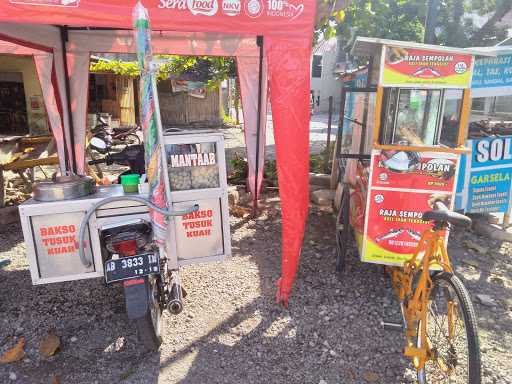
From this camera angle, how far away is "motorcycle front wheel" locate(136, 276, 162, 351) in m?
2.42

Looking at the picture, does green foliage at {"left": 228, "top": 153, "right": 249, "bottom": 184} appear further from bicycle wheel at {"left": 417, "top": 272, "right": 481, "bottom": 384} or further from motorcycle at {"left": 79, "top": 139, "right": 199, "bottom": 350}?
bicycle wheel at {"left": 417, "top": 272, "right": 481, "bottom": 384}

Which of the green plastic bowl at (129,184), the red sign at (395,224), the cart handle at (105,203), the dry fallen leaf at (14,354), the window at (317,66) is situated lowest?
the dry fallen leaf at (14,354)

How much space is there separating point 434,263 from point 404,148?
0.96 m

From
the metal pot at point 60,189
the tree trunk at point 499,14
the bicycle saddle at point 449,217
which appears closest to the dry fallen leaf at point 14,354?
the metal pot at point 60,189

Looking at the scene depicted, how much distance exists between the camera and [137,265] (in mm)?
2400

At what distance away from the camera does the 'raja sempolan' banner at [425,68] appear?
115 inches

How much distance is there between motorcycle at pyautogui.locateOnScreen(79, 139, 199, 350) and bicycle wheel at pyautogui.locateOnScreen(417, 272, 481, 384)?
1.65 meters

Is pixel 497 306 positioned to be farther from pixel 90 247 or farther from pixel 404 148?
pixel 90 247

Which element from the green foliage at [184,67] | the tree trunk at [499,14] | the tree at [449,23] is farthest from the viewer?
the tree at [449,23]

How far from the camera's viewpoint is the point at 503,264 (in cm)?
429

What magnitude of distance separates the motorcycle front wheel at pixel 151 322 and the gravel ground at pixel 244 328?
21 centimetres

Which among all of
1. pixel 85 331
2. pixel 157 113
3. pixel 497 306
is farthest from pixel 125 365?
pixel 497 306

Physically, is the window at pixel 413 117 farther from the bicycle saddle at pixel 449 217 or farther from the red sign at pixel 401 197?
the bicycle saddle at pixel 449 217

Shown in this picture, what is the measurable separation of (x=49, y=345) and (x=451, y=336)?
109 inches
